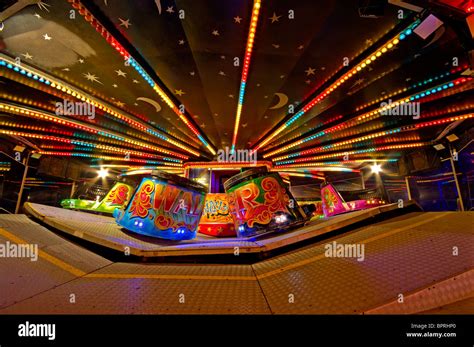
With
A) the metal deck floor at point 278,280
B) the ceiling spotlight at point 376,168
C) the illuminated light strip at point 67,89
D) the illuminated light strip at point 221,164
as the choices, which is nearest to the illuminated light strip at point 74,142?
the illuminated light strip at point 221,164

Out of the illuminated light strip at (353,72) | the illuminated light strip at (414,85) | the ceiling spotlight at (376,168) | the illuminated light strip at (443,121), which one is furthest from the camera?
the ceiling spotlight at (376,168)

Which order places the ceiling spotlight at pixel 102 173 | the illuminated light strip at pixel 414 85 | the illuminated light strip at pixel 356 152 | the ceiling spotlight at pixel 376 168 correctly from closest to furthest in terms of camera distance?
the illuminated light strip at pixel 414 85 < the illuminated light strip at pixel 356 152 < the ceiling spotlight at pixel 376 168 < the ceiling spotlight at pixel 102 173

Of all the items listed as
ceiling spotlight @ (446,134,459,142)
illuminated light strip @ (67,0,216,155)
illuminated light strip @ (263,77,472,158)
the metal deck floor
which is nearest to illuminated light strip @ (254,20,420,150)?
illuminated light strip @ (263,77,472,158)

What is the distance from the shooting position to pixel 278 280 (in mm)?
1981

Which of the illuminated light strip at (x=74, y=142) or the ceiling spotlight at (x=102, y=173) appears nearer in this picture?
the illuminated light strip at (x=74, y=142)

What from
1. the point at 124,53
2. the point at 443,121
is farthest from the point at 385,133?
the point at 124,53

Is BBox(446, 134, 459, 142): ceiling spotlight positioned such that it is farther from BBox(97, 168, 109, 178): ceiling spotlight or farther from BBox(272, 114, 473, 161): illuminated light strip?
BBox(97, 168, 109, 178): ceiling spotlight

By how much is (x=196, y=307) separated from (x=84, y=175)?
13594mm

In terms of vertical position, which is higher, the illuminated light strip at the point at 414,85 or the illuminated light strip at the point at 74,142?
the illuminated light strip at the point at 74,142

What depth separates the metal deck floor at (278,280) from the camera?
141 centimetres

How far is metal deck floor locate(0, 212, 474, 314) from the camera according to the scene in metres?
1.41

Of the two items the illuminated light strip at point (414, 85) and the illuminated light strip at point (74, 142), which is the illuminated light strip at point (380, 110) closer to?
the illuminated light strip at point (414, 85)

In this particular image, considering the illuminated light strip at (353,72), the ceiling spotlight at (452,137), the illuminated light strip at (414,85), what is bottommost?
the ceiling spotlight at (452,137)

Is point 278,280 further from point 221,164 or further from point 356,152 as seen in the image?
point 356,152
